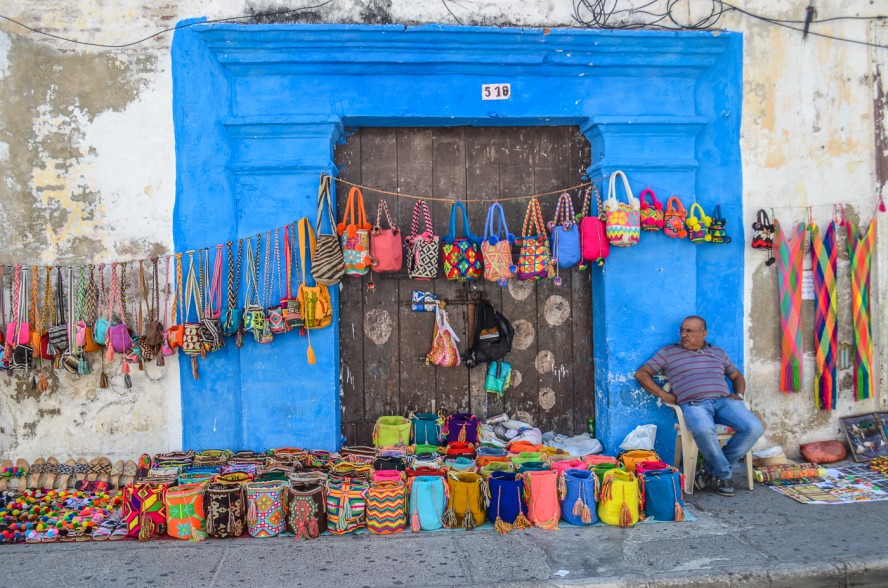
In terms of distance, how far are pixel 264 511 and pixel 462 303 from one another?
2.19 m

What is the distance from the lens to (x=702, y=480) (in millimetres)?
5281

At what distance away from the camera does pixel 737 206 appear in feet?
19.0

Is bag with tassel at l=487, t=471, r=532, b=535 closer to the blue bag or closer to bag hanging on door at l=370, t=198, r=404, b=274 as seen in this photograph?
the blue bag

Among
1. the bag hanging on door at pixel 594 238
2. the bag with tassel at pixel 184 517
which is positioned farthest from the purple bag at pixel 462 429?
the bag with tassel at pixel 184 517

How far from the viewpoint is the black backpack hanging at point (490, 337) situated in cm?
569

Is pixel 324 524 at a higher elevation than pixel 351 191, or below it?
below

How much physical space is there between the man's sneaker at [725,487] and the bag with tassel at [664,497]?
60 centimetres

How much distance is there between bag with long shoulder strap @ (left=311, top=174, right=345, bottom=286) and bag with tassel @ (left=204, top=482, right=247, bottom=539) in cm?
157

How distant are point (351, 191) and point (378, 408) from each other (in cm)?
167

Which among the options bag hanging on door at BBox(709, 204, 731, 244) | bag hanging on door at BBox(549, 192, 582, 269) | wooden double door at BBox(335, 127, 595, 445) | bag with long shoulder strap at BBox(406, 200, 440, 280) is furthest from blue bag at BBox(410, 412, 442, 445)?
bag hanging on door at BBox(709, 204, 731, 244)

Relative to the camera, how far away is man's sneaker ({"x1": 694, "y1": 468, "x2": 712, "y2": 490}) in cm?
527

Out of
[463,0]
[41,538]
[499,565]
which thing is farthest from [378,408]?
[463,0]

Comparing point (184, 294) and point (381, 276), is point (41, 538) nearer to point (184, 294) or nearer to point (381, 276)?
point (184, 294)

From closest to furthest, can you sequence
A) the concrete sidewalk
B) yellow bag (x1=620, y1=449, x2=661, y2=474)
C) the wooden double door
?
the concrete sidewalk, yellow bag (x1=620, y1=449, x2=661, y2=474), the wooden double door
